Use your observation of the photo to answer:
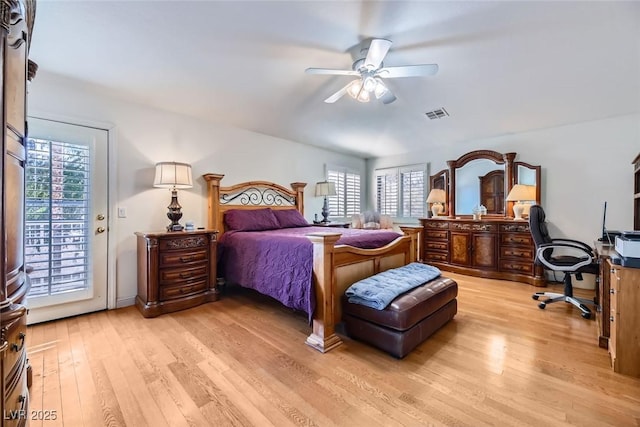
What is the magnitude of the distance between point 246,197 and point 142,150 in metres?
1.54

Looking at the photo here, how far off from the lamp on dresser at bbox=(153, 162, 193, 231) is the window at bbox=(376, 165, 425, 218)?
422cm

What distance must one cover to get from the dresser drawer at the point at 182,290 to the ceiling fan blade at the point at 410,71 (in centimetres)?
302

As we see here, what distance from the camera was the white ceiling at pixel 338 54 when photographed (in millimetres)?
2289

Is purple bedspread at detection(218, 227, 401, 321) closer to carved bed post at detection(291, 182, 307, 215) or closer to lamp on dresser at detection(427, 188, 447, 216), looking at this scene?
carved bed post at detection(291, 182, 307, 215)

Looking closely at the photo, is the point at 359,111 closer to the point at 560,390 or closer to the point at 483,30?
the point at 483,30

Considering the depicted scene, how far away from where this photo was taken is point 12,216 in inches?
39.5

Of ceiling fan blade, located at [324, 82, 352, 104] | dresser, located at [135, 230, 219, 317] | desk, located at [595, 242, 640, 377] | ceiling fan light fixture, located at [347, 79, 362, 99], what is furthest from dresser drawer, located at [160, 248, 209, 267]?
desk, located at [595, 242, 640, 377]

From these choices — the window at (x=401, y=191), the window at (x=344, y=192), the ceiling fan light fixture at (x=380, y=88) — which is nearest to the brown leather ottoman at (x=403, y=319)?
the ceiling fan light fixture at (x=380, y=88)

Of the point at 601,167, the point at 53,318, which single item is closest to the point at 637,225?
the point at 601,167

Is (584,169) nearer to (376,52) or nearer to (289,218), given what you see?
(376,52)

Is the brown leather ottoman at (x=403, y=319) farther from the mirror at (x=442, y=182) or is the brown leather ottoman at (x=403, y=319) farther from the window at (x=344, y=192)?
the window at (x=344, y=192)

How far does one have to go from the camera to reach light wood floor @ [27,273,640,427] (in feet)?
5.12

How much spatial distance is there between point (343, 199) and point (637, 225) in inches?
171

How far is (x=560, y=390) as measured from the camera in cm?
175
